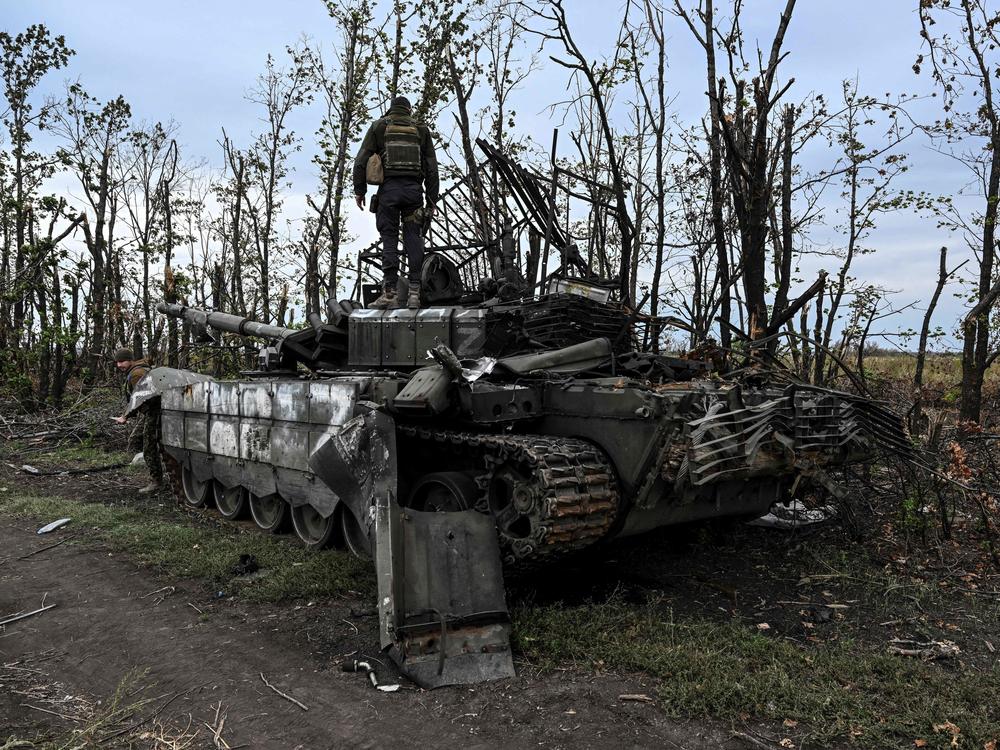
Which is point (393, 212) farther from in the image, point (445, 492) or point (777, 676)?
point (777, 676)

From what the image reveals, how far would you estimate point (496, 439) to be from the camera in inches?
241

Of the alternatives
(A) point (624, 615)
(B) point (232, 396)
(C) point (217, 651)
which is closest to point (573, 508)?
(A) point (624, 615)

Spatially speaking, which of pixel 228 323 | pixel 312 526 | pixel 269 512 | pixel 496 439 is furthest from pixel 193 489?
pixel 496 439

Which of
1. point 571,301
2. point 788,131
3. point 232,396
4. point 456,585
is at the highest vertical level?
point 788,131

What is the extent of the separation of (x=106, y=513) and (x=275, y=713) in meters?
6.43

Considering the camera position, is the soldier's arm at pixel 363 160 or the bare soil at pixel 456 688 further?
the soldier's arm at pixel 363 160

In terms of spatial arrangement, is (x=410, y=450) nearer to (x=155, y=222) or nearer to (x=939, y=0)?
(x=939, y=0)

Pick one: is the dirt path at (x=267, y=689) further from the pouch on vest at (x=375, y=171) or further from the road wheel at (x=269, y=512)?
the pouch on vest at (x=375, y=171)

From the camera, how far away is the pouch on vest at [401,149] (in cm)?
920

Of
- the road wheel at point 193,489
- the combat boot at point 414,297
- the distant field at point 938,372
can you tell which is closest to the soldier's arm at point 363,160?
the combat boot at point 414,297

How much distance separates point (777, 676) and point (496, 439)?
8.00ft

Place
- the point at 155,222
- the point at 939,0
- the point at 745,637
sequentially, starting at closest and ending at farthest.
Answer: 1. the point at 745,637
2. the point at 939,0
3. the point at 155,222

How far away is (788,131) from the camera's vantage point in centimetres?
1331

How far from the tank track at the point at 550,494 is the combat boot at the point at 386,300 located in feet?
9.82
